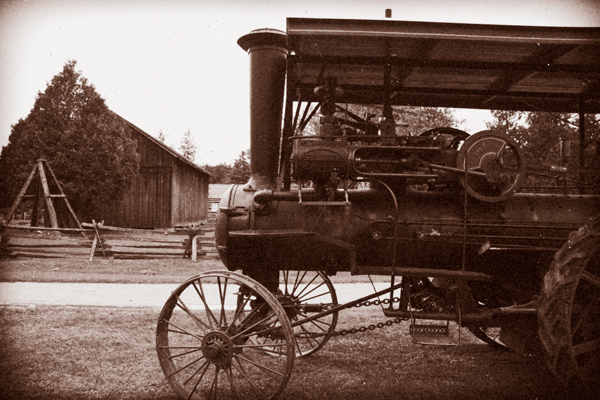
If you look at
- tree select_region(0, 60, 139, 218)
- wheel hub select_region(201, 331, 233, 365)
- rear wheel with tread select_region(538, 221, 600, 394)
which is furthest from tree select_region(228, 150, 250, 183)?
rear wheel with tread select_region(538, 221, 600, 394)

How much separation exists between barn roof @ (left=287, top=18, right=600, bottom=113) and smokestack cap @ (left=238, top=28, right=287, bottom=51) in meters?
0.29

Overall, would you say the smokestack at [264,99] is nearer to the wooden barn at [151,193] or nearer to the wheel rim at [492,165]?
the wheel rim at [492,165]

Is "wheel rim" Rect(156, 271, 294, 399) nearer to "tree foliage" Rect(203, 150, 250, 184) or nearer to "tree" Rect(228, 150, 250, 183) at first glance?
"tree foliage" Rect(203, 150, 250, 184)

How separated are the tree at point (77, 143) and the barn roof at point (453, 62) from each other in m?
16.6

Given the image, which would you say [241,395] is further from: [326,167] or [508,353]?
[508,353]

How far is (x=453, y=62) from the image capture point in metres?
4.16

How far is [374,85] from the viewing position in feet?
15.8

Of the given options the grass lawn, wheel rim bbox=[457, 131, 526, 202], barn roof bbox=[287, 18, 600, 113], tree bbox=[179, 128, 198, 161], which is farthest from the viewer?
tree bbox=[179, 128, 198, 161]

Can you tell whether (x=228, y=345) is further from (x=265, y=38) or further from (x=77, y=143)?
(x=77, y=143)

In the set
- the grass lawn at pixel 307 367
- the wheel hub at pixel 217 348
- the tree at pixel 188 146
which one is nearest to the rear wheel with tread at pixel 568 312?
the grass lawn at pixel 307 367

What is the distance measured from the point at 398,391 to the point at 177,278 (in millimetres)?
7485

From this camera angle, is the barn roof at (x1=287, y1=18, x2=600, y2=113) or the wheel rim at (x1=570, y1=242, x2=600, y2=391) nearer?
the wheel rim at (x1=570, y1=242, x2=600, y2=391)

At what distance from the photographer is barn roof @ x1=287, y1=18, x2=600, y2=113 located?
138 inches

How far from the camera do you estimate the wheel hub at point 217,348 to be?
3.47m
